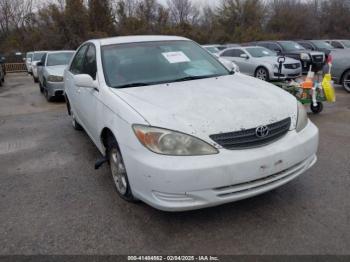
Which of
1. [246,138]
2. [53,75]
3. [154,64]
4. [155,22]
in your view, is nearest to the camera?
[246,138]

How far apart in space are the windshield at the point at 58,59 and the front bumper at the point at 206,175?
864cm

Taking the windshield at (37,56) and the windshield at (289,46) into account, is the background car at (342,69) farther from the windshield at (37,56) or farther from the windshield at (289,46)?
the windshield at (37,56)

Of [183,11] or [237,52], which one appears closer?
[237,52]

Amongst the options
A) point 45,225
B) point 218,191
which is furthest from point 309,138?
point 45,225

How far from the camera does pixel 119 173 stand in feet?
10.9

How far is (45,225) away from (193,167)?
1.52 meters

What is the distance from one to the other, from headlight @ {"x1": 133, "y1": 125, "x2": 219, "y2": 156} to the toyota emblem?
15.5 inches

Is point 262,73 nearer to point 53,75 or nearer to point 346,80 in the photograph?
point 346,80

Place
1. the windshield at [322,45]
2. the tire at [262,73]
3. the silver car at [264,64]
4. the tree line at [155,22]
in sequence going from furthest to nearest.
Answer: the tree line at [155,22] < the windshield at [322,45] < the tire at [262,73] < the silver car at [264,64]

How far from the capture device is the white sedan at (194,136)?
2.58m

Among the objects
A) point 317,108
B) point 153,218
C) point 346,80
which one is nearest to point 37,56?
point 346,80

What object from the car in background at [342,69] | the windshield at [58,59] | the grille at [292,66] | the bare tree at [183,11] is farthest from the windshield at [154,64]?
the bare tree at [183,11]

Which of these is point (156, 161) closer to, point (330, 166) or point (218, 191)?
point (218, 191)

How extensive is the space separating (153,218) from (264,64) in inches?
401
